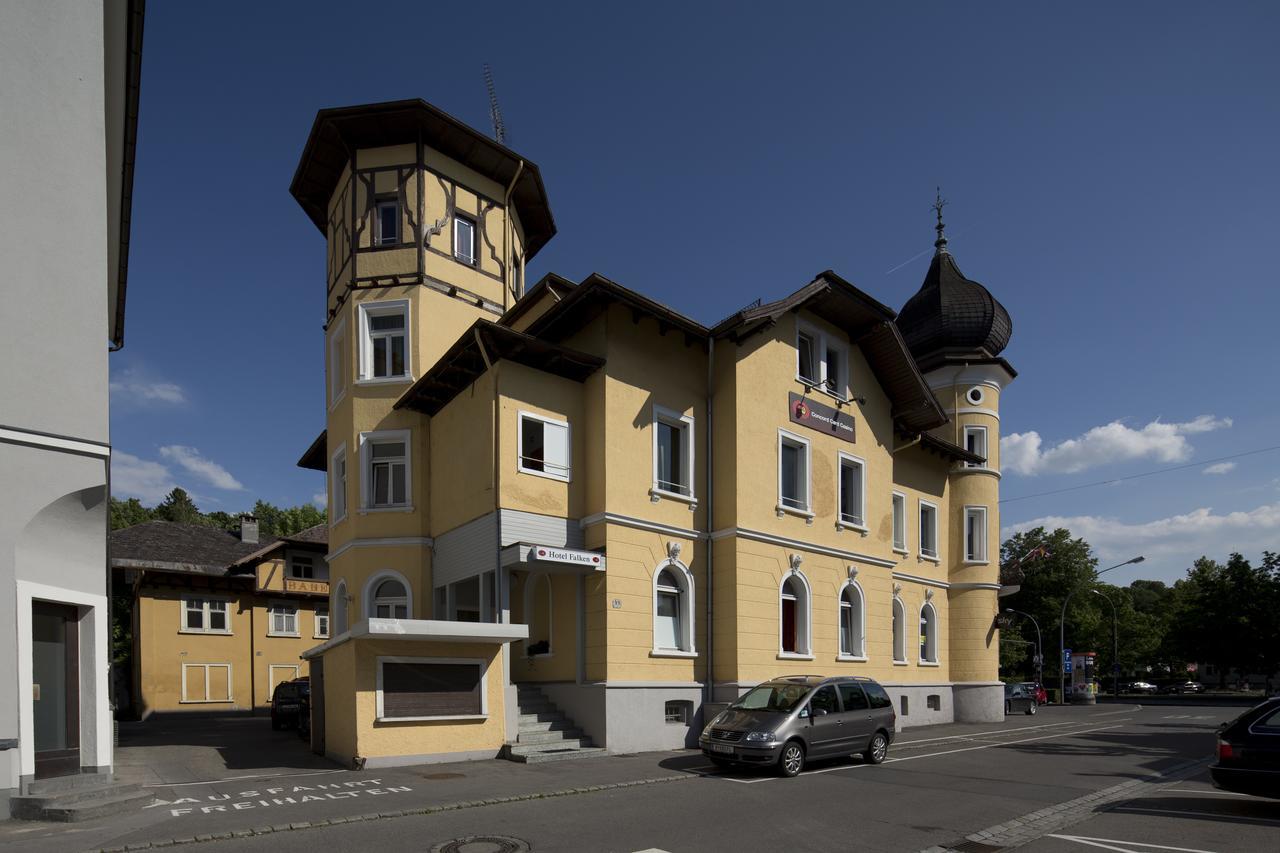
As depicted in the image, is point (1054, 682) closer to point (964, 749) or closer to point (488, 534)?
point (964, 749)

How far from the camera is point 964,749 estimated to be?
1880 centimetres

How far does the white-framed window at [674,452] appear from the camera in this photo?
19.6m

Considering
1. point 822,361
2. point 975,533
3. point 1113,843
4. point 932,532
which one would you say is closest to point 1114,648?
point 975,533

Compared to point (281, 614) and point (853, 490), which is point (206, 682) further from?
point (853, 490)

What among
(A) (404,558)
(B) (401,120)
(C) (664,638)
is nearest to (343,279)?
(B) (401,120)

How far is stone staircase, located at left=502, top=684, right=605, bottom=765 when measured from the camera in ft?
50.6

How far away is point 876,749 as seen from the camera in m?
15.7

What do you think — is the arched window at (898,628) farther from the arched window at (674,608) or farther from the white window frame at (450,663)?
the white window frame at (450,663)

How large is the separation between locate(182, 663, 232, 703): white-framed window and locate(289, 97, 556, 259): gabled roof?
20254 millimetres

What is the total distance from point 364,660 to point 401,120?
44.1 feet

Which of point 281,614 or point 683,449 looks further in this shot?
point 281,614

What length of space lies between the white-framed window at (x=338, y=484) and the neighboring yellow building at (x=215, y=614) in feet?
47.6

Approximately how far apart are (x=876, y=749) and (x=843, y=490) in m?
9.09

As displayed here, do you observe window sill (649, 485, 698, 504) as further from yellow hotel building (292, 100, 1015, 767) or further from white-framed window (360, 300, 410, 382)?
white-framed window (360, 300, 410, 382)
